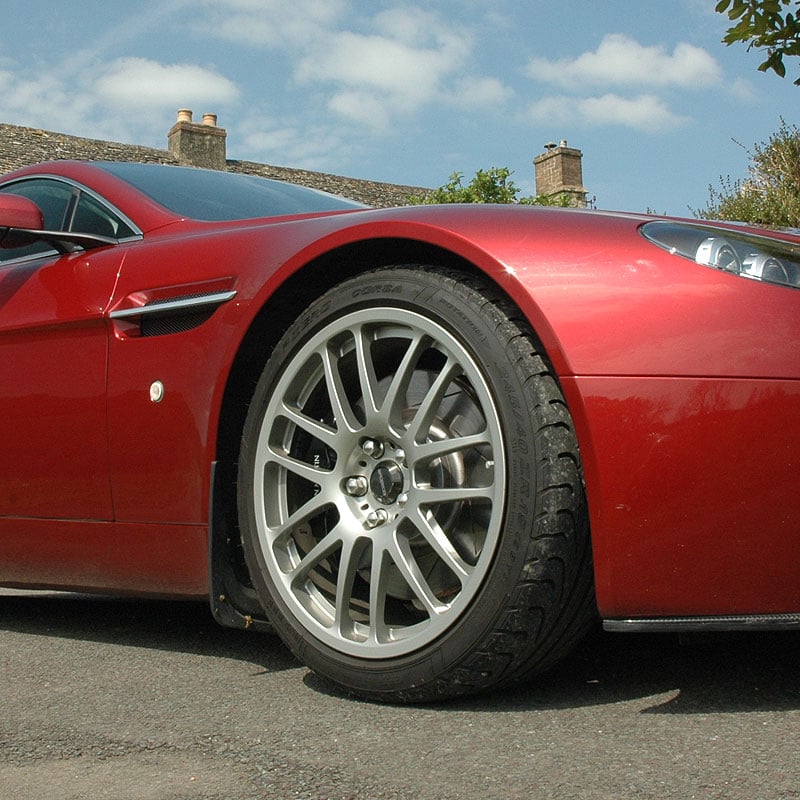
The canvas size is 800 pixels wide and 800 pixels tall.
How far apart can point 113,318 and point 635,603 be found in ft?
5.23

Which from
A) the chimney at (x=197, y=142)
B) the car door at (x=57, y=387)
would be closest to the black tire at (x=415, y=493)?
the car door at (x=57, y=387)

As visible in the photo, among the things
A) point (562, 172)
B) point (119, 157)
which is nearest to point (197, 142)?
point (119, 157)

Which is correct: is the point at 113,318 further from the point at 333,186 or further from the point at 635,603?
the point at 333,186

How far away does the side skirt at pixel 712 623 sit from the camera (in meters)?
2.06

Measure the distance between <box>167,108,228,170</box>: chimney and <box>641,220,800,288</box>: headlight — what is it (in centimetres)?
2838

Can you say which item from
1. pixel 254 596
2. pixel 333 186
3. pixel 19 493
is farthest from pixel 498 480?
pixel 333 186

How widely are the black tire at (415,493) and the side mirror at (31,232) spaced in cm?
96

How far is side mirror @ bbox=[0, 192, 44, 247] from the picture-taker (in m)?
3.27

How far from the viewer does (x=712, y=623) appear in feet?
6.78

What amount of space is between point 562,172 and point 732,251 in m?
34.7

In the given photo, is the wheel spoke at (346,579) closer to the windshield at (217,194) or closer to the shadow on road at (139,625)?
the shadow on road at (139,625)

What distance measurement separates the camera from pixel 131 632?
3422mm

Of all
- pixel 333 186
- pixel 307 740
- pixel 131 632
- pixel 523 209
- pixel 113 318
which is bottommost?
pixel 131 632

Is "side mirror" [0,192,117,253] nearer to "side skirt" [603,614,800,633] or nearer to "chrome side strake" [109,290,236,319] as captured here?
"chrome side strake" [109,290,236,319]
